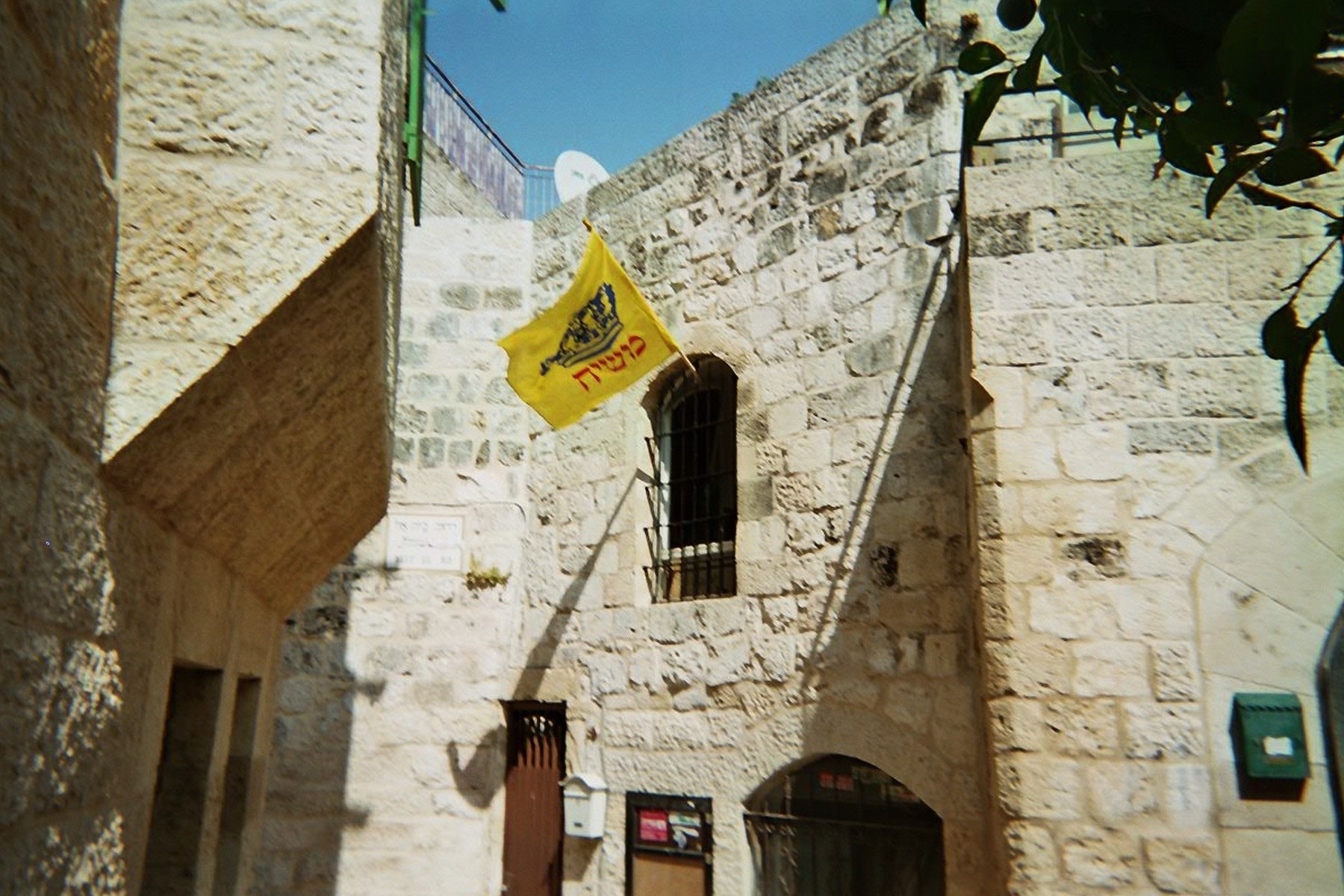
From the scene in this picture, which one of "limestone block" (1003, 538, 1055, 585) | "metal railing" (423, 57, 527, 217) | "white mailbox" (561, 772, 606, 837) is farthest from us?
"metal railing" (423, 57, 527, 217)

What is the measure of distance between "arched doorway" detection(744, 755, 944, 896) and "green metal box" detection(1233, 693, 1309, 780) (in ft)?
5.11

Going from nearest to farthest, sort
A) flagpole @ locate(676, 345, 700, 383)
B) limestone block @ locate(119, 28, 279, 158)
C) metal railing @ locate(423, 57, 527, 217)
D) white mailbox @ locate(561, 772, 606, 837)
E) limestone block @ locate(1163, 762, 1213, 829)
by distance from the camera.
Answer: limestone block @ locate(119, 28, 279, 158) → limestone block @ locate(1163, 762, 1213, 829) → flagpole @ locate(676, 345, 700, 383) → white mailbox @ locate(561, 772, 606, 837) → metal railing @ locate(423, 57, 527, 217)

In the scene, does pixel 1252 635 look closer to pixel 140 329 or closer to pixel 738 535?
pixel 738 535

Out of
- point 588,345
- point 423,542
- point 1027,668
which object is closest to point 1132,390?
point 1027,668

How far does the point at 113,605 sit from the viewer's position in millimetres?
1813

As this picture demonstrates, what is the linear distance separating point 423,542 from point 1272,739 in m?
5.18

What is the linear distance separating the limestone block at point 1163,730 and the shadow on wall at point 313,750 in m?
4.75

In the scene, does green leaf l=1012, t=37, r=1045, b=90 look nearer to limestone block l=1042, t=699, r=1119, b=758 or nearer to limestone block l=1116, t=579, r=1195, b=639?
limestone block l=1116, t=579, r=1195, b=639

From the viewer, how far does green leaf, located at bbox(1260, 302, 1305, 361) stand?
1543mm

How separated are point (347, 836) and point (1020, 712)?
4.60 meters

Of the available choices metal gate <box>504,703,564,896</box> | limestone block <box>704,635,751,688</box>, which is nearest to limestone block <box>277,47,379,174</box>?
limestone block <box>704,635,751,688</box>

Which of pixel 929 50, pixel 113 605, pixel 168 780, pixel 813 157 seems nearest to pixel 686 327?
pixel 813 157

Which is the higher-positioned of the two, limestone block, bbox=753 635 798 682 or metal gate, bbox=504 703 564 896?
limestone block, bbox=753 635 798 682

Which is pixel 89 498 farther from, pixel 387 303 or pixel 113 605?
pixel 387 303
